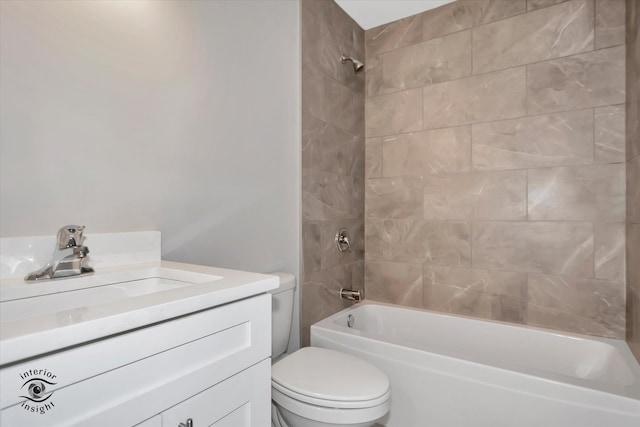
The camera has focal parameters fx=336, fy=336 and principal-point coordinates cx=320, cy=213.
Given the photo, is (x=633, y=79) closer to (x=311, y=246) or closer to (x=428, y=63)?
(x=428, y=63)

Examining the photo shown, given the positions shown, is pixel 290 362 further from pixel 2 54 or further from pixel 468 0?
pixel 468 0

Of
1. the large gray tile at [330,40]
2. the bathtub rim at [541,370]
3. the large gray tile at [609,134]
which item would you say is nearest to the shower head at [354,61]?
the large gray tile at [330,40]

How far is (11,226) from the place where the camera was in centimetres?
90

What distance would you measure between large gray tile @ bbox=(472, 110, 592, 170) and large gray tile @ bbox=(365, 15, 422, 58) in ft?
2.60

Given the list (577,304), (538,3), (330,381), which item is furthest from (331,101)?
(577,304)

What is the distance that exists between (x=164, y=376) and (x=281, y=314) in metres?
0.87

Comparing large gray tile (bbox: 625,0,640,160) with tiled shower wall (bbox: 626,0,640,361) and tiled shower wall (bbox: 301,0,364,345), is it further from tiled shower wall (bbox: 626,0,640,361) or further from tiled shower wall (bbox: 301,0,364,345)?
tiled shower wall (bbox: 301,0,364,345)

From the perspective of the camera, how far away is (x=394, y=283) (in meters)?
2.37

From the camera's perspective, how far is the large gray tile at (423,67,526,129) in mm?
1954

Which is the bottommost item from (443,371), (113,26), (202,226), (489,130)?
(443,371)

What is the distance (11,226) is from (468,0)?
2529 mm

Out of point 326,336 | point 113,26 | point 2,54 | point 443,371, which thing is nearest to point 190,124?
point 113,26

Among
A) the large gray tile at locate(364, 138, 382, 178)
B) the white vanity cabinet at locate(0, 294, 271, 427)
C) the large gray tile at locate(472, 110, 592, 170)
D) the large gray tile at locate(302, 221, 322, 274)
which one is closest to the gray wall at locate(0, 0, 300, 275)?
the large gray tile at locate(302, 221, 322, 274)

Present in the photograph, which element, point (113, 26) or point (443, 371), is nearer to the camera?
point (113, 26)
